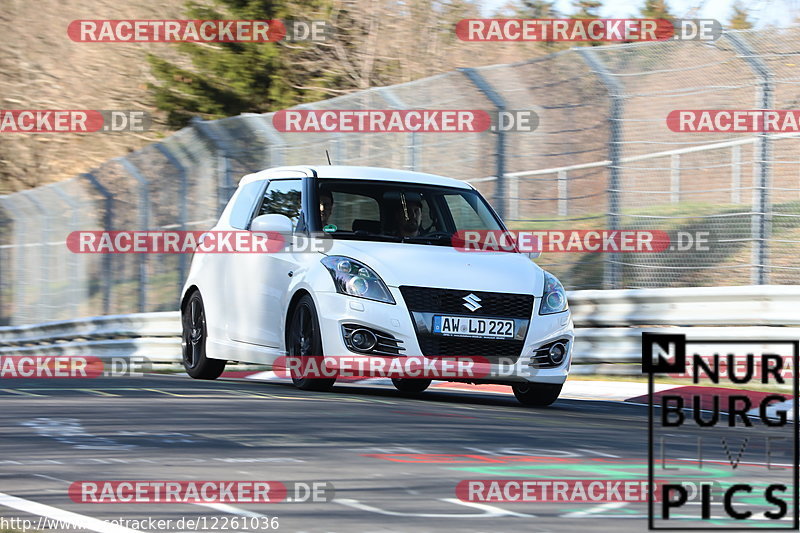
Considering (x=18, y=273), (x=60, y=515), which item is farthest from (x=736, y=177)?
(x=18, y=273)

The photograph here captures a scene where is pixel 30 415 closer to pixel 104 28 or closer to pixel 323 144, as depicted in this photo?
pixel 323 144

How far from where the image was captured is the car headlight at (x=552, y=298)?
10.5 meters

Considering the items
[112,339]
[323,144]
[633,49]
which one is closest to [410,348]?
[633,49]

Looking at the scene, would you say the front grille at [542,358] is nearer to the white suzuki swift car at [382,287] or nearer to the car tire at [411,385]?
the white suzuki swift car at [382,287]

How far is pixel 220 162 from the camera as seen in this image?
17.4m

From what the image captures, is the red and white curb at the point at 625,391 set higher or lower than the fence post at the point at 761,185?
lower

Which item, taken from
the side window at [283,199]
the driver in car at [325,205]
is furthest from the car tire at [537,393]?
the side window at [283,199]

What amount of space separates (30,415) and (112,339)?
34.8 ft

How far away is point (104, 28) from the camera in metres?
40.4

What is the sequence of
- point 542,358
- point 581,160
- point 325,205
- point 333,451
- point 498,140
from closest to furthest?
point 333,451
point 542,358
point 325,205
point 498,140
point 581,160

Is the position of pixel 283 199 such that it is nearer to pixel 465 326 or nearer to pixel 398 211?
pixel 398 211

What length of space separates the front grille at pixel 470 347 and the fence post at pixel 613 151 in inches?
133

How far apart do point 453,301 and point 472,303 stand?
128mm

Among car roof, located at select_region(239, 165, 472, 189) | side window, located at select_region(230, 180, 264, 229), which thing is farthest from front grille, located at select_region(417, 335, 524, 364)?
side window, located at select_region(230, 180, 264, 229)
